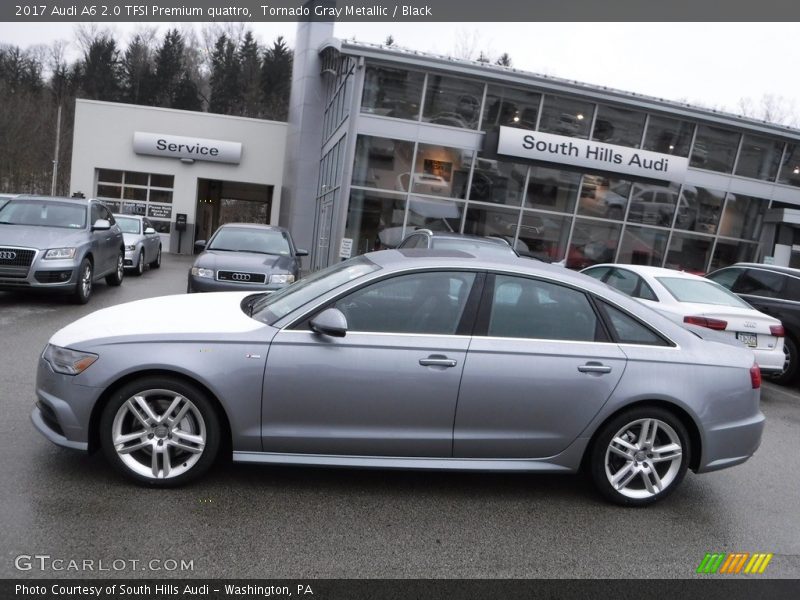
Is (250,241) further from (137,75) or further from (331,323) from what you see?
(137,75)

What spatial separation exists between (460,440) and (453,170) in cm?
1457

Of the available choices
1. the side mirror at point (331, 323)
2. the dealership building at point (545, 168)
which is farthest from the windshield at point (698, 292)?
the dealership building at point (545, 168)

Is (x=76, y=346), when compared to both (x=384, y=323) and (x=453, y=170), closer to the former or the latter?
(x=384, y=323)

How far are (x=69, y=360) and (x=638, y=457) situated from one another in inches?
140

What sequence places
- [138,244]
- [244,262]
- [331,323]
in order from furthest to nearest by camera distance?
1. [138,244]
2. [244,262]
3. [331,323]

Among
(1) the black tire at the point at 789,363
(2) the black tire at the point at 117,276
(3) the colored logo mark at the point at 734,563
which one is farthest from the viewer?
(2) the black tire at the point at 117,276

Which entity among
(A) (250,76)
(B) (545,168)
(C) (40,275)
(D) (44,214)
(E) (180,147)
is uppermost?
(A) (250,76)

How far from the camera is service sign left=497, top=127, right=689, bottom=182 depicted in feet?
57.1

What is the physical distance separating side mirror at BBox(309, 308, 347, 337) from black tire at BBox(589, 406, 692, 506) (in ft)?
5.89

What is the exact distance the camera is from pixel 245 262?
948 centimetres

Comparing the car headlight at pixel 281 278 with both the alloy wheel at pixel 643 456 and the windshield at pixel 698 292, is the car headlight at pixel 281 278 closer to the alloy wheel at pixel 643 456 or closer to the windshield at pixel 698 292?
the windshield at pixel 698 292

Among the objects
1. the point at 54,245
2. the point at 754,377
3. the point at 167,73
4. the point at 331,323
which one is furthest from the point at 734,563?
the point at 167,73

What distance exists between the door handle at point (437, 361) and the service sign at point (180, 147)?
25838 millimetres

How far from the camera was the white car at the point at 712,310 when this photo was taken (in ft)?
24.9
